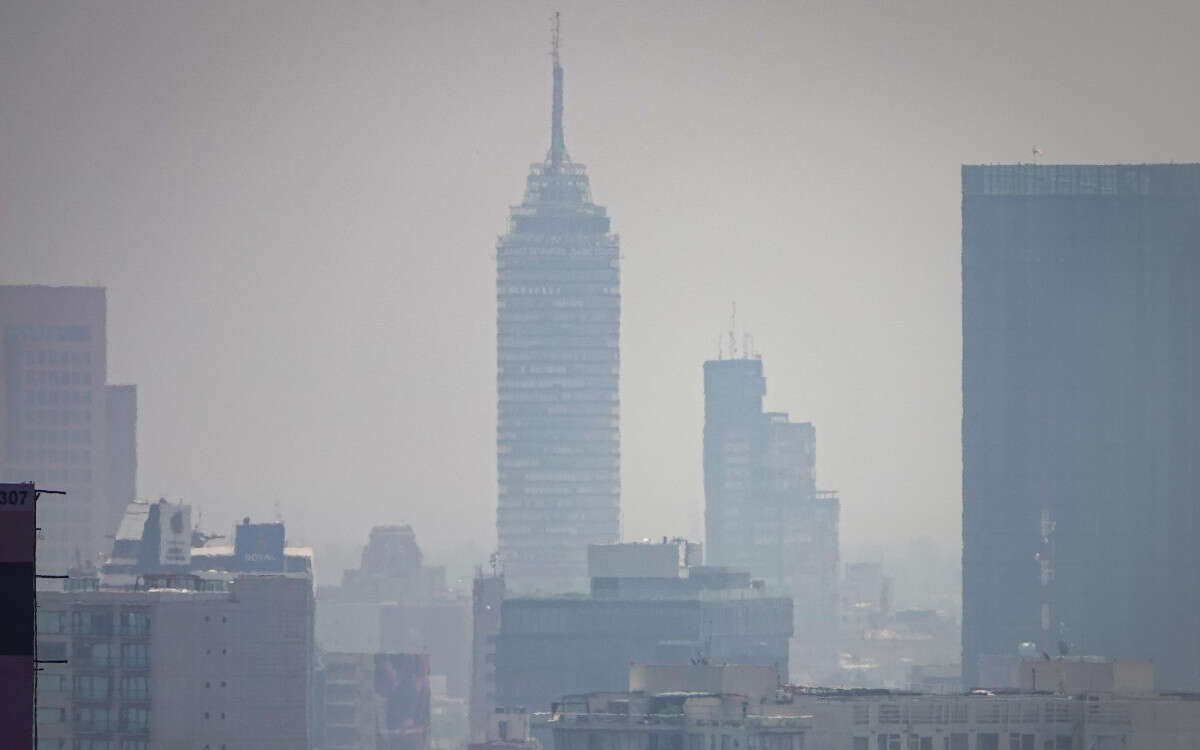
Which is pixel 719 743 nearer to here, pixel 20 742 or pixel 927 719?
pixel 927 719

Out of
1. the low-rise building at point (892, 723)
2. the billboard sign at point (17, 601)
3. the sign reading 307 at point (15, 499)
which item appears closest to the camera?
the billboard sign at point (17, 601)

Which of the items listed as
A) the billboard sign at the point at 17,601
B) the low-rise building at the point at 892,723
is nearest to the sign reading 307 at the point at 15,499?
the billboard sign at the point at 17,601

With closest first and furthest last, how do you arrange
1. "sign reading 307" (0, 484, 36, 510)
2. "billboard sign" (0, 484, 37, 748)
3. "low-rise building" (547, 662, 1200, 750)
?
"billboard sign" (0, 484, 37, 748) → "sign reading 307" (0, 484, 36, 510) → "low-rise building" (547, 662, 1200, 750)

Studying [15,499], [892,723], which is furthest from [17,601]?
[892,723]

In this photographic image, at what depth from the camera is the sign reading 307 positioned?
71.5m

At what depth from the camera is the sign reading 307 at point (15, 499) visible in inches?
2815

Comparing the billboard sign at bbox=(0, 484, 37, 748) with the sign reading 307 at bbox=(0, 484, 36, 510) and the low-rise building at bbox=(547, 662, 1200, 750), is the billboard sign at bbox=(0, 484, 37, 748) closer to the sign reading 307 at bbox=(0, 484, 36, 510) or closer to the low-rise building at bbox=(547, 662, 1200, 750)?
the sign reading 307 at bbox=(0, 484, 36, 510)

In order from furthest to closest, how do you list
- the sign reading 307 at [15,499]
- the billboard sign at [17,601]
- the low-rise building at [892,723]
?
1. the low-rise building at [892,723]
2. the sign reading 307 at [15,499]
3. the billboard sign at [17,601]

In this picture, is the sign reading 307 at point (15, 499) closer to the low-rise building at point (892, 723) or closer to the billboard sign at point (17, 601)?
the billboard sign at point (17, 601)

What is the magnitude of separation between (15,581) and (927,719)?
99.8m

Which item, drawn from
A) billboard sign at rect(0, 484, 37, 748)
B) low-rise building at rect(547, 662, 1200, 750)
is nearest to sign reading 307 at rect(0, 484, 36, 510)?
billboard sign at rect(0, 484, 37, 748)

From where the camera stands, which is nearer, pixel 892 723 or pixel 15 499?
pixel 15 499

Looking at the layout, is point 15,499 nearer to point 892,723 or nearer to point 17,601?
point 17,601

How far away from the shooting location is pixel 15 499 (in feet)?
235
